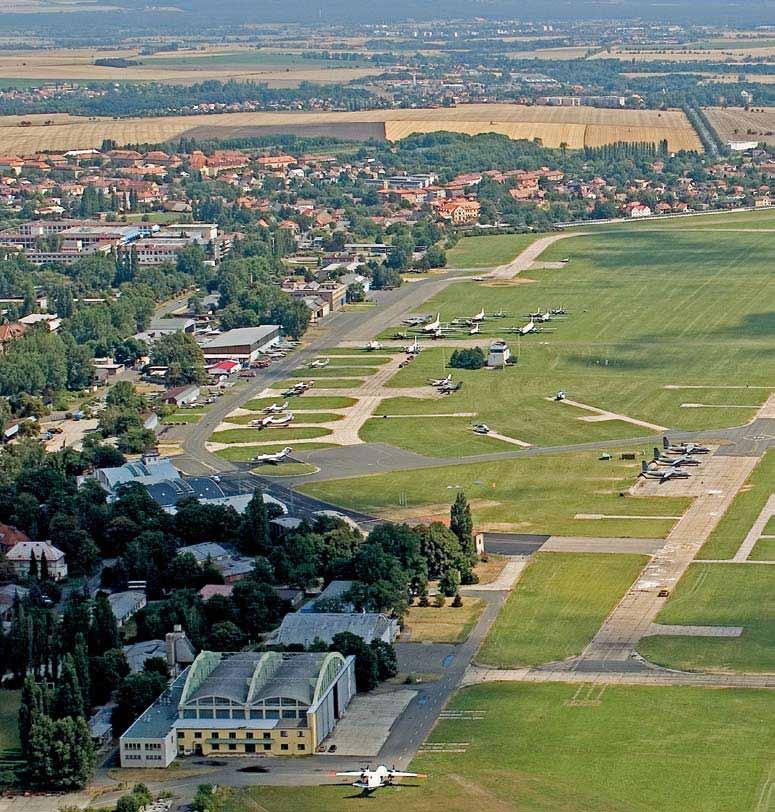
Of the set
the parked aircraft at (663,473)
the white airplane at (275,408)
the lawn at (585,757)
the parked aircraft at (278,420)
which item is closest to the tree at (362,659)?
the lawn at (585,757)

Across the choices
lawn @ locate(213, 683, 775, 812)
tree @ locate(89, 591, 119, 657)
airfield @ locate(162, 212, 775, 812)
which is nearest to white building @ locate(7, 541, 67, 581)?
tree @ locate(89, 591, 119, 657)

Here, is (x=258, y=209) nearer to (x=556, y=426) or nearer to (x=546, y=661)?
(x=556, y=426)

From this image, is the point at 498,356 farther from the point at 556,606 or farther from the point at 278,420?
the point at 556,606

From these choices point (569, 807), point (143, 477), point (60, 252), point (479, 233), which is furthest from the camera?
point (479, 233)

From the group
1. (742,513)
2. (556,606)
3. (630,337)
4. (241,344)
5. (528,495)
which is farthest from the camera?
(630,337)

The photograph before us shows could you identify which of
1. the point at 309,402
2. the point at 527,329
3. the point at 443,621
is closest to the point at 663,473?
the point at 443,621

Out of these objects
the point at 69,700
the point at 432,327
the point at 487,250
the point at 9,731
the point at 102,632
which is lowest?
the point at 487,250

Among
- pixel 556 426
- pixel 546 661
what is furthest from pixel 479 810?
pixel 556 426
